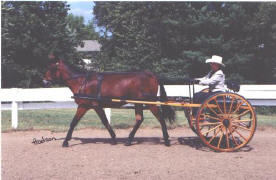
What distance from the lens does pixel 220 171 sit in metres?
5.36

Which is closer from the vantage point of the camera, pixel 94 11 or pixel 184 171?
pixel 184 171

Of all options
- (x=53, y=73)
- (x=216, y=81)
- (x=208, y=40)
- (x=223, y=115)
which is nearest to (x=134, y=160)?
(x=223, y=115)

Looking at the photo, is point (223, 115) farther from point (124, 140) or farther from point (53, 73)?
point (53, 73)

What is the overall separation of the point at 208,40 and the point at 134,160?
17.1 metres

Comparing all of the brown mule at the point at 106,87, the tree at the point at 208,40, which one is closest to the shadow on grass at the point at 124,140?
the brown mule at the point at 106,87

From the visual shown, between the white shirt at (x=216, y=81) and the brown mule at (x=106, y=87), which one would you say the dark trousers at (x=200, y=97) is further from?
the brown mule at (x=106, y=87)

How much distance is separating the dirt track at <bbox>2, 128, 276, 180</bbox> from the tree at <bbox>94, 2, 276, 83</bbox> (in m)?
14.5

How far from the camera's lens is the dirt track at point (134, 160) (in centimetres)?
521

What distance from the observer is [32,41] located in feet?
96.9

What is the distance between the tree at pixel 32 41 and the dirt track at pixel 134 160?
21.5m

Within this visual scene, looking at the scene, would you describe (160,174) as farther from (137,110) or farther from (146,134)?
(146,134)

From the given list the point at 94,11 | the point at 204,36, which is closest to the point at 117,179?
the point at 204,36

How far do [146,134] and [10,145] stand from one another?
3.52 meters

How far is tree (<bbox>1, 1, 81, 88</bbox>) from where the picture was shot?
28.8m
